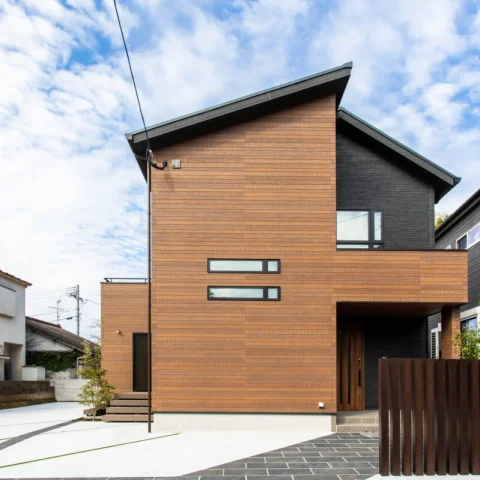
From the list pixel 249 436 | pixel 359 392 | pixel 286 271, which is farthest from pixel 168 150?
pixel 359 392

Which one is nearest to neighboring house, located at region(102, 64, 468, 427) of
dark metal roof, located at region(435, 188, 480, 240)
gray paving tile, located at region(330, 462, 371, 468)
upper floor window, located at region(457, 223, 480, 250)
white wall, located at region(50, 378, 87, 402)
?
gray paving tile, located at region(330, 462, 371, 468)

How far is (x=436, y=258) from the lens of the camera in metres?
8.70

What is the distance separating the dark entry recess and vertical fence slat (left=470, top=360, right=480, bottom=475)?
7.32 meters

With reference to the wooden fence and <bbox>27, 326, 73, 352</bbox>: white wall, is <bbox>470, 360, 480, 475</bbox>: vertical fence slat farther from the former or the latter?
<bbox>27, 326, 73, 352</bbox>: white wall

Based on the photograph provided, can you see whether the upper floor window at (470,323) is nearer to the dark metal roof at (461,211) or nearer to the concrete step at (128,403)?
the dark metal roof at (461,211)

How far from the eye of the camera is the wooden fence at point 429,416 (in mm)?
5672

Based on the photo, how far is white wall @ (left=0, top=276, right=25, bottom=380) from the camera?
16.5 metres

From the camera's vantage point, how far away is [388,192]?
10.5 m

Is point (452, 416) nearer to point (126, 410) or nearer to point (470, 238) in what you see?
point (126, 410)

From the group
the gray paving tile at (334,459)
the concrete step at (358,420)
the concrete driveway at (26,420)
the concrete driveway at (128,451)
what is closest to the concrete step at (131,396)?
the concrete driveway at (128,451)

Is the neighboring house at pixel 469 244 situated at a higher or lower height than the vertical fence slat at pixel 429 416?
higher

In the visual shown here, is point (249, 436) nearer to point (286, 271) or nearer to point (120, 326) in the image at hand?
point (286, 271)

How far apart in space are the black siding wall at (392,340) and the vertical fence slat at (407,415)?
438 cm

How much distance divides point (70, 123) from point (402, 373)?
8.00 metres
